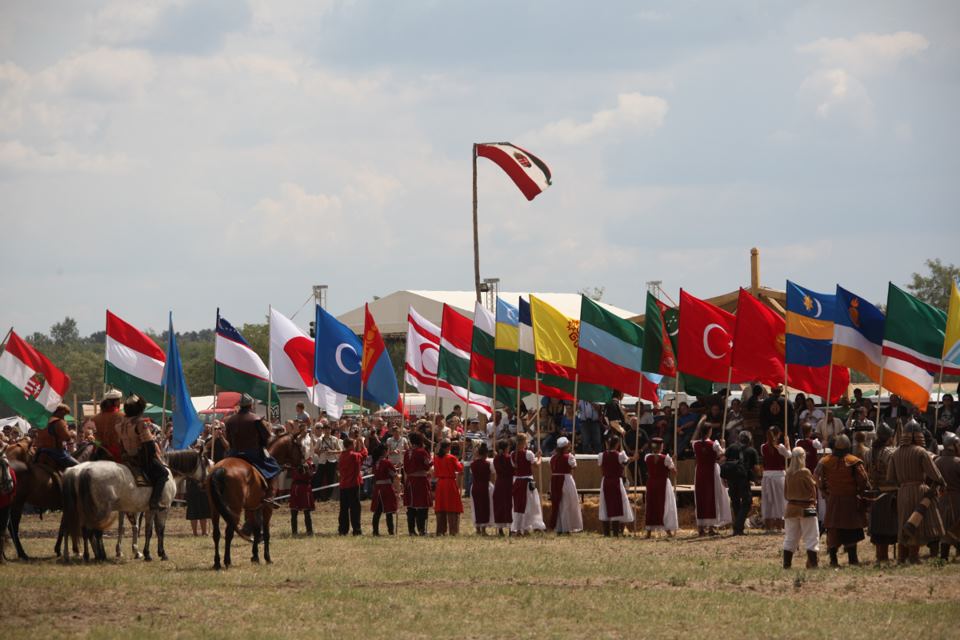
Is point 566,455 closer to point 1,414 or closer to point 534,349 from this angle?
point 534,349

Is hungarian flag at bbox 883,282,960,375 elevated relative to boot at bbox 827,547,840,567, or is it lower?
elevated

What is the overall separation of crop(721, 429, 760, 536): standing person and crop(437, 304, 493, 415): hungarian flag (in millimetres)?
7276

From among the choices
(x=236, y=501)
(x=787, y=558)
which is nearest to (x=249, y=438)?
(x=236, y=501)

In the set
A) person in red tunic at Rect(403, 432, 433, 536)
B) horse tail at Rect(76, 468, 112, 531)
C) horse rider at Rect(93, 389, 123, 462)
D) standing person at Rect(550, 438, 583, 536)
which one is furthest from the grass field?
person in red tunic at Rect(403, 432, 433, 536)

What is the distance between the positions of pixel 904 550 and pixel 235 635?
1026 cm

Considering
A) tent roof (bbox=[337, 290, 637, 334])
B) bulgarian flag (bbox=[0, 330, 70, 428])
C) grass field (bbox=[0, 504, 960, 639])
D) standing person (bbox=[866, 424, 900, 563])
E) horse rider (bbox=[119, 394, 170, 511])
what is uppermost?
tent roof (bbox=[337, 290, 637, 334])

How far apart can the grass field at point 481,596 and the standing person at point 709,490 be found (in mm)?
3042

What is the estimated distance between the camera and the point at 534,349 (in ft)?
90.0

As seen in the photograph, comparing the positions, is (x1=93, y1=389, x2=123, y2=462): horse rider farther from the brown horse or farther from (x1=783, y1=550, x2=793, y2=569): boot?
(x1=783, y1=550, x2=793, y2=569): boot

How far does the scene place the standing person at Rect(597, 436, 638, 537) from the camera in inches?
961

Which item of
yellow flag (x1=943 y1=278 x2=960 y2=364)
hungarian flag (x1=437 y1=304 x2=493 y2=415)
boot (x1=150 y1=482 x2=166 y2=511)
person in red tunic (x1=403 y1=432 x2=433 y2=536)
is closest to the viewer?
boot (x1=150 y1=482 x2=166 y2=511)

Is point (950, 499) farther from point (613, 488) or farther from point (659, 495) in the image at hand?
point (613, 488)

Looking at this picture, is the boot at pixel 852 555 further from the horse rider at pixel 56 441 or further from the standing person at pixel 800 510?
the horse rider at pixel 56 441

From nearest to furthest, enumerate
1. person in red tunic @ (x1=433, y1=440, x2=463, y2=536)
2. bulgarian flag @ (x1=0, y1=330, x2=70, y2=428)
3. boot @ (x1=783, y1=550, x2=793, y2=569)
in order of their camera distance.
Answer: boot @ (x1=783, y1=550, x2=793, y2=569) → person in red tunic @ (x1=433, y1=440, x2=463, y2=536) → bulgarian flag @ (x1=0, y1=330, x2=70, y2=428)
